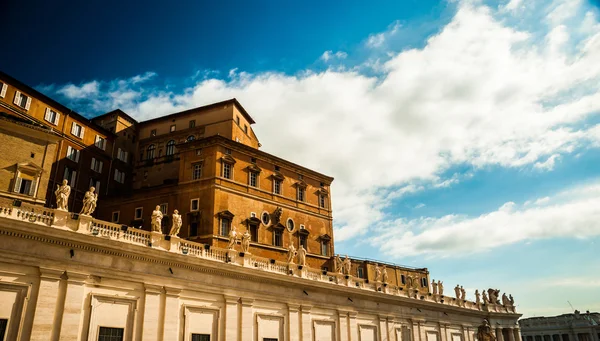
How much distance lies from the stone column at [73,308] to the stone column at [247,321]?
1072 cm

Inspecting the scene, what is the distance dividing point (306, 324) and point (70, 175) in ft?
90.3

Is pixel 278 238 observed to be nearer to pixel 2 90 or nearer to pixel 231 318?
pixel 231 318

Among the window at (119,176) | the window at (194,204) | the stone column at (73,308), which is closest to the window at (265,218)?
the window at (194,204)

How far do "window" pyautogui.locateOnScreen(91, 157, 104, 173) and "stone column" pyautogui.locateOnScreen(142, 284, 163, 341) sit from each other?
26979 mm

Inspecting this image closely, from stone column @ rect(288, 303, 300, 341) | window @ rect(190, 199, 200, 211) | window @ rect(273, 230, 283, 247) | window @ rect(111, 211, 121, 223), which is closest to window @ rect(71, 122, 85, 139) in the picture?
window @ rect(111, 211, 121, 223)

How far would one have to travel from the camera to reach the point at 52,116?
45.7m

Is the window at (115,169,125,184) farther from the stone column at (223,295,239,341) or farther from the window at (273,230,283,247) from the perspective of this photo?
the stone column at (223,295,239,341)

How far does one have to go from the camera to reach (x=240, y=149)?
47.8m

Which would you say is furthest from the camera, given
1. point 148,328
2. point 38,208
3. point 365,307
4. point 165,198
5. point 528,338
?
point 528,338

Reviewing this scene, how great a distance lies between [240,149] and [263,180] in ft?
13.2

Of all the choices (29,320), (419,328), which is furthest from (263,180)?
(29,320)

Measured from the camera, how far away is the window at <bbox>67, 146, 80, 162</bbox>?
46291 mm

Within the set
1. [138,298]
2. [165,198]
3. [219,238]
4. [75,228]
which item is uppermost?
[165,198]

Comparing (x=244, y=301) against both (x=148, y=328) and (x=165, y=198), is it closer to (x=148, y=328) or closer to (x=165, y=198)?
(x=148, y=328)
